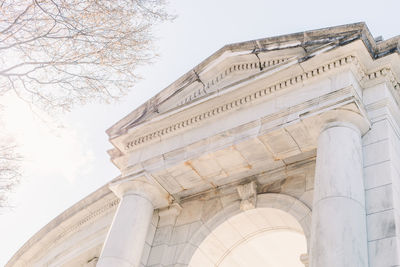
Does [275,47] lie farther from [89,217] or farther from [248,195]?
[89,217]

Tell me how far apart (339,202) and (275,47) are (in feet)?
22.1

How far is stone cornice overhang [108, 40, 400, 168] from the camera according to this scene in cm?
1719

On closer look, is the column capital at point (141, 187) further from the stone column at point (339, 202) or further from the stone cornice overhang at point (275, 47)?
the stone column at point (339, 202)

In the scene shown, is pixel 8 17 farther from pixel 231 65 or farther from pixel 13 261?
pixel 13 261

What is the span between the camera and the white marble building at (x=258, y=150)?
15422mm

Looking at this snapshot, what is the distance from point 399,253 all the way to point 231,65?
9.91m

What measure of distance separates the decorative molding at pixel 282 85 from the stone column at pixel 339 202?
205 centimetres

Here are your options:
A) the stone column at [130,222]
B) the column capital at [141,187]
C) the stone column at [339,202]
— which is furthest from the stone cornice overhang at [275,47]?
the stone column at [339,202]

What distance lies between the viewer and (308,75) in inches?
696

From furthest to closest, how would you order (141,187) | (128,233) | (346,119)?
(141,187) < (128,233) < (346,119)

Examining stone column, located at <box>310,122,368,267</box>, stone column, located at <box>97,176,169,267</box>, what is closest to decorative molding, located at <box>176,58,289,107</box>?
stone column, located at <box>97,176,169,267</box>

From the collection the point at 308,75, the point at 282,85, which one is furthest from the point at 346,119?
the point at 282,85

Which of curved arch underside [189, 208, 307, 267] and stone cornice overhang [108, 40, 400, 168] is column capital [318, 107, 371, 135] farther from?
curved arch underside [189, 208, 307, 267]

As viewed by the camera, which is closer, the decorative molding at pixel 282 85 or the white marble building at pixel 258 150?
the white marble building at pixel 258 150
